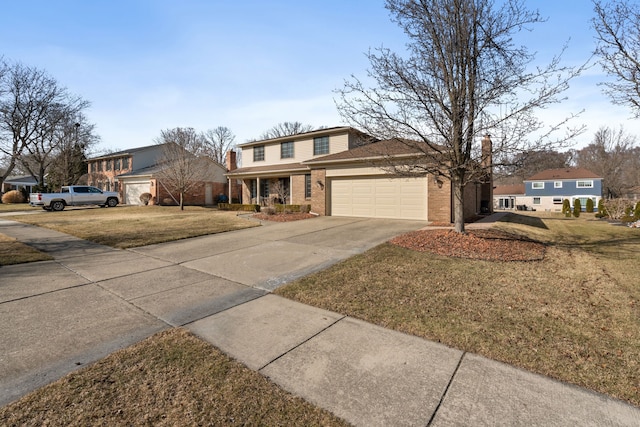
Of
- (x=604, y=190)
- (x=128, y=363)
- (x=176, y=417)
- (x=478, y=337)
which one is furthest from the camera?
(x=604, y=190)

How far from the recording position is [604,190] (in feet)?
141

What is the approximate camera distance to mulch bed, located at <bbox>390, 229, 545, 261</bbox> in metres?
7.04

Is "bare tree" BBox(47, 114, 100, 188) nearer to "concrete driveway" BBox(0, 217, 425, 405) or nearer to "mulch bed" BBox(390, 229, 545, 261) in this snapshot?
"concrete driveway" BBox(0, 217, 425, 405)

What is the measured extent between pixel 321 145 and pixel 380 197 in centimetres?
802

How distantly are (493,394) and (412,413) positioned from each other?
79 centimetres

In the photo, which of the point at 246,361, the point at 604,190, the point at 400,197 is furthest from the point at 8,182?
the point at 604,190

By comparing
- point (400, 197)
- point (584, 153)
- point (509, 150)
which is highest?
point (584, 153)

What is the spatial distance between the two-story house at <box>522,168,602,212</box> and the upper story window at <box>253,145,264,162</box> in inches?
1658

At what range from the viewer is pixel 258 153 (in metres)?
24.7

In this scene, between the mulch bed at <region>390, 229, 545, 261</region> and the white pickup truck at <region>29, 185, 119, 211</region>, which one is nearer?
the mulch bed at <region>390, 229, 545, 261</region>

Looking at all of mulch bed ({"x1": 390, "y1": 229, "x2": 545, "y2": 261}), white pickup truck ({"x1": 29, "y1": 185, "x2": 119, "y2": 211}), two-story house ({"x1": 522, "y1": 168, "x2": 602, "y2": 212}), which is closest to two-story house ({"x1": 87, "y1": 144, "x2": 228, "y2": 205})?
white pickup truck ({"x1": 29, "y1": 185, "x2": 119, "y2": 211})

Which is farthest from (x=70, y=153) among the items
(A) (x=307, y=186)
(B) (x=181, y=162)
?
(A) (x=307, y=186)

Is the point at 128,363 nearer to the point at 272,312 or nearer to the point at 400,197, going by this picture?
the point at 272,312

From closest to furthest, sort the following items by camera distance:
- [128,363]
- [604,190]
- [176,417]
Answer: [176,417], [128,363], [604,190]
